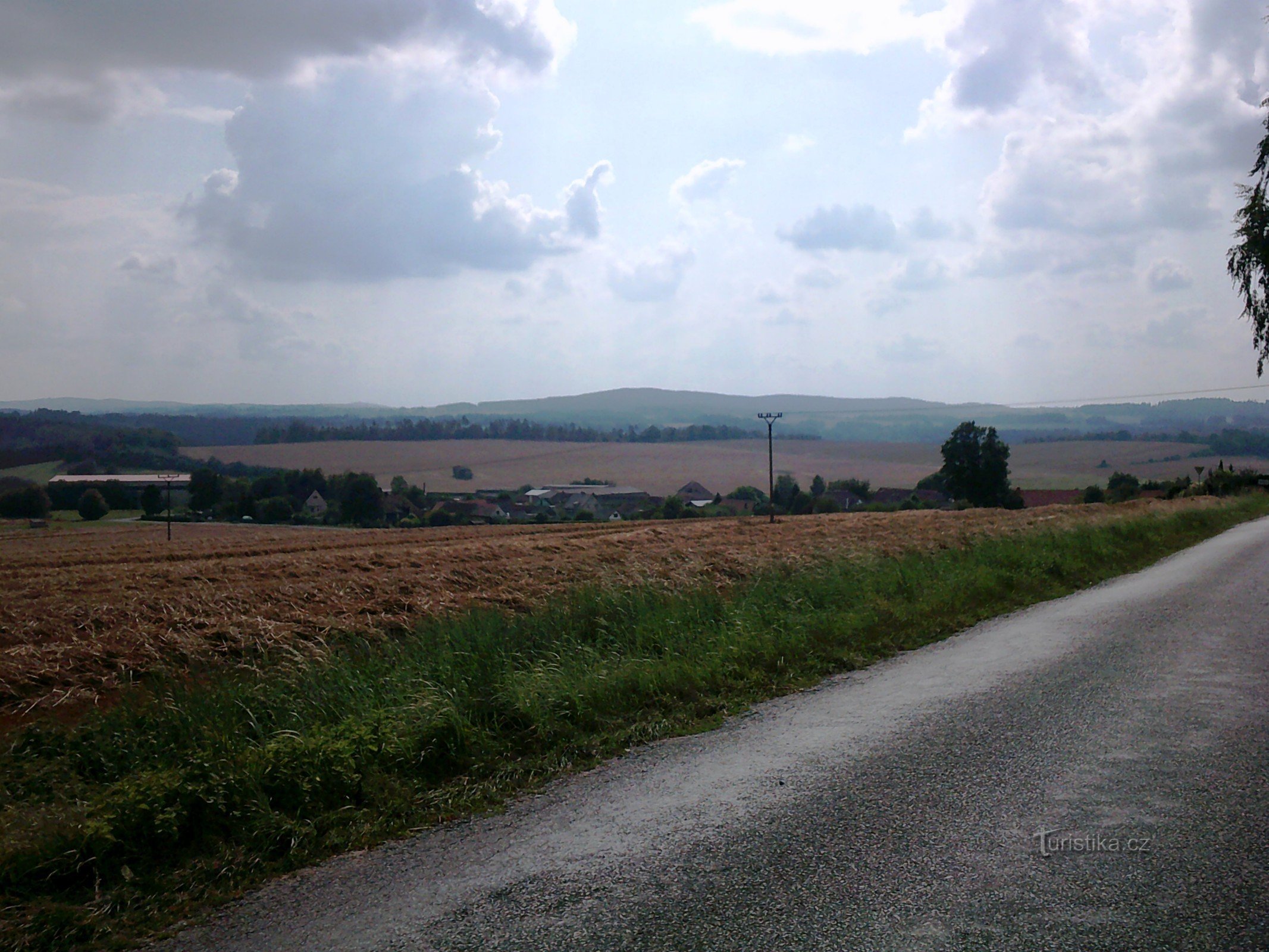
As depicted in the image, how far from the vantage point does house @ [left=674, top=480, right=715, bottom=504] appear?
72.2 metres

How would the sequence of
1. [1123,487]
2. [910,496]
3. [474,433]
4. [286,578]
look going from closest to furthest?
[286,578] → [1123,487] → [910,496] → [474,433]

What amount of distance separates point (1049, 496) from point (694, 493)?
28533 millimetres

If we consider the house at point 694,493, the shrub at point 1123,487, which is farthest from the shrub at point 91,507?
the shrub at point 1123,487

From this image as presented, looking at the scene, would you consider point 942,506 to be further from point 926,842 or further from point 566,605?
point 926,842

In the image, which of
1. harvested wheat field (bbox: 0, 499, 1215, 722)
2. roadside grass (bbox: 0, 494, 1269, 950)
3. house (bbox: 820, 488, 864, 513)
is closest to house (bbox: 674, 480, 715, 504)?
house (bbox: 820, 488, 864, 513)

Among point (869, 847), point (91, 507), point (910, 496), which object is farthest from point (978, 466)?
point (869, 847)

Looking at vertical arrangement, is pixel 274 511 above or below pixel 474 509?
above

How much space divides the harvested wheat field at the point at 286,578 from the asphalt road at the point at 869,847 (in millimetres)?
6343

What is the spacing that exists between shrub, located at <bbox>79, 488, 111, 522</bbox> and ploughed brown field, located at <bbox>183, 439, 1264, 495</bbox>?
3080 centimetres

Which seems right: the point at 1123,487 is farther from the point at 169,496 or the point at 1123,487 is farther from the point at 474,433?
the point at 474,433

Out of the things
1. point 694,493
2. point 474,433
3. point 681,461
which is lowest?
point 694,493

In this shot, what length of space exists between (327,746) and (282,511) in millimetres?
48814

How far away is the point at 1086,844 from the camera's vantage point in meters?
4.61

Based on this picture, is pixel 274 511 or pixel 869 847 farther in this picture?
pixel 274 511
